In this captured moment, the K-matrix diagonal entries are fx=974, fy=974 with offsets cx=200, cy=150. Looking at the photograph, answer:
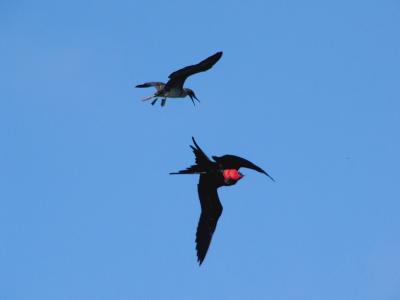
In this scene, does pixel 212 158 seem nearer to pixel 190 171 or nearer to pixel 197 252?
pixel 190 171

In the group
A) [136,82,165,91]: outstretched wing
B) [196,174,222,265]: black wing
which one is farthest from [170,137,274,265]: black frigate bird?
[136,82,165,91]: outstretched wing

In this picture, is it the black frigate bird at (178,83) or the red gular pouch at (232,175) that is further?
the black frigate bird at (178,83)

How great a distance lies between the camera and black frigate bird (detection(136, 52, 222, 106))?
2109 centimetres

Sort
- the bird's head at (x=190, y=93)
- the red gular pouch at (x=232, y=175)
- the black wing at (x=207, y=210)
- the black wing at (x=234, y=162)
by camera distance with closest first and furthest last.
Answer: the black wing at (x=234, y=162), the red gular pouch at (x=232, y=175), the black wing at (x=207, y=210), the bird's head at (x=190, y=93)

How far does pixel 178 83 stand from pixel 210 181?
3.53 meters

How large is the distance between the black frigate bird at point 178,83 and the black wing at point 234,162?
8.52ft

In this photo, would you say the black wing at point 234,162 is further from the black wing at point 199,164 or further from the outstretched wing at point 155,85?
the outstretched wing at point 155,85

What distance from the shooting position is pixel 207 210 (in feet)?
67.6

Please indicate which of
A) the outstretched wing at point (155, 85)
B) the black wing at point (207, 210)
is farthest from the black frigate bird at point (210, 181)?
the outstretched wing at point (155, 85)

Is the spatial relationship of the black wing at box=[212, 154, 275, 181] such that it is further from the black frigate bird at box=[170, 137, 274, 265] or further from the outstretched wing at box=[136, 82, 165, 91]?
the outstretched wing at box=[136, 82, 165, 91]

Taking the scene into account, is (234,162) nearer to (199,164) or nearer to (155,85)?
(199,164)

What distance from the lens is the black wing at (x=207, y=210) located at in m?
20.3

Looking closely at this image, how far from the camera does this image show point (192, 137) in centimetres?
1900

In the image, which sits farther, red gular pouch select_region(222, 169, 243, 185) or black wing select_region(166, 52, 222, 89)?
black wing select_region(166, 52, 222, 89)
